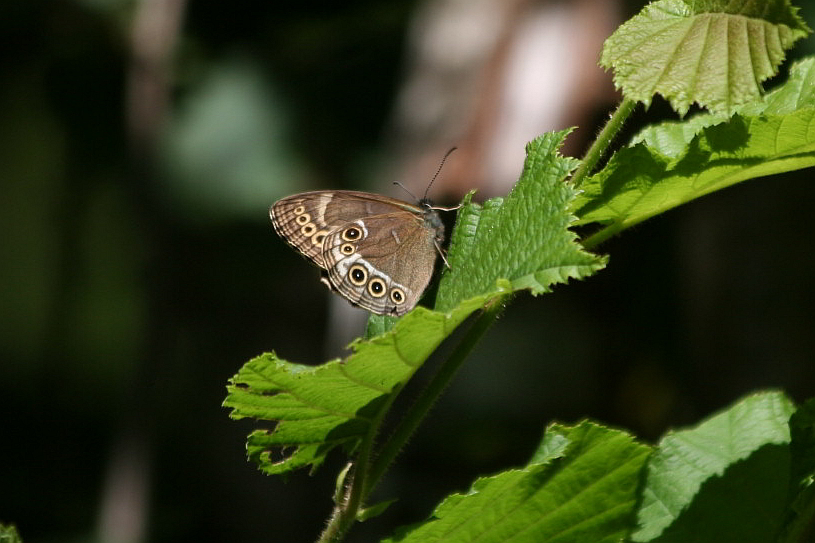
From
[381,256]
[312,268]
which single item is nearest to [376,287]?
[381,256]

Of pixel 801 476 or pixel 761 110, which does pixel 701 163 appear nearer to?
pixel 761 110

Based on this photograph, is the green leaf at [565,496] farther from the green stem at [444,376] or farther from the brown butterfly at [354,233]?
the brown butterfly at [354,233]

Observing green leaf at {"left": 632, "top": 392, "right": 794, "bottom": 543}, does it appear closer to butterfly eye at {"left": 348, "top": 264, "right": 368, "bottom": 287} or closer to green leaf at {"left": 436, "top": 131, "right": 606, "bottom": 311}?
green leaf at {"left": 436, "top": 131, "right": 606, "bottom": 311}

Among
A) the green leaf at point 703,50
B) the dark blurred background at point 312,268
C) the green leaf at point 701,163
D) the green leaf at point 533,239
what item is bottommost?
the dark blurred background at point 312,268

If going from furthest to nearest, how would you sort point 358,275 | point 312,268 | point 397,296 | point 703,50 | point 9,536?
point 312,268 → point 358,275 → point 397,296 → point 9,536 → point 703,50

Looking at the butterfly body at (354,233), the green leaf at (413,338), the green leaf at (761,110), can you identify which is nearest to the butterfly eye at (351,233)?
the butterfly body at (354,233)

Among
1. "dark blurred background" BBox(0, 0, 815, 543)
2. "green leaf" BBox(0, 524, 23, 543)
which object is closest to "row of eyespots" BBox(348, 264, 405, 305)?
"green leaf" BBox(0, 524, 23, 543)
